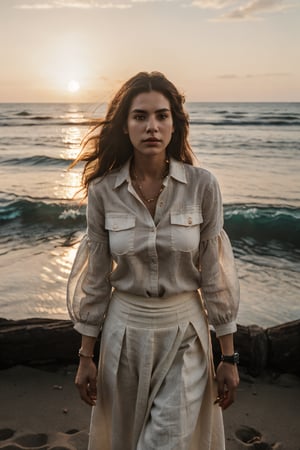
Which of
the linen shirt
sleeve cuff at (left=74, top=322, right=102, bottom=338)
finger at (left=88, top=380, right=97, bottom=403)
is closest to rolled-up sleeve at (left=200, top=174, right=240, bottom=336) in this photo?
the linen shirt

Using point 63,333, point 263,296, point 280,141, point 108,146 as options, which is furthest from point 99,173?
point 280,141

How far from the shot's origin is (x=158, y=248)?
2.47 metres

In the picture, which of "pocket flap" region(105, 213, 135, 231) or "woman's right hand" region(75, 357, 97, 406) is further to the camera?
"woman's right hand" region(75, 357, 97, 406)

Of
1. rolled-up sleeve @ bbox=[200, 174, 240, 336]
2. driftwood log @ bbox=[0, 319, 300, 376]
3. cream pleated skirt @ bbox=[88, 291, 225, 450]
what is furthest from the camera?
driftwood log @ bbox=[0, 319, 300, 376]

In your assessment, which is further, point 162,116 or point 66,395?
point 66,395

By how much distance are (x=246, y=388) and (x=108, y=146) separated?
2.42 meters

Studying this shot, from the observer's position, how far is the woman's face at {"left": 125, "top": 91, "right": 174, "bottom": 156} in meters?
2.54

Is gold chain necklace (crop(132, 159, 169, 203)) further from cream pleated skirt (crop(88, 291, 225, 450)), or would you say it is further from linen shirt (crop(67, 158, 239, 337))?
cream pleated skirt (crop(88, 291, 225, 450))

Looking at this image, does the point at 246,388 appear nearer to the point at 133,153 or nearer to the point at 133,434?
the point at 133,434

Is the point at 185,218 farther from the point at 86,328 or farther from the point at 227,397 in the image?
the point at 227,397

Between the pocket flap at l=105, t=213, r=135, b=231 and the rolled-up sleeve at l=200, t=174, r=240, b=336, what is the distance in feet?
1.09

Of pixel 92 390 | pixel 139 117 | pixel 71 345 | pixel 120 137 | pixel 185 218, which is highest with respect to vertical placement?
pixel 139 117

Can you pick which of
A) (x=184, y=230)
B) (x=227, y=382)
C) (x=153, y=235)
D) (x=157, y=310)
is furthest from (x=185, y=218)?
(x=227, y=382)

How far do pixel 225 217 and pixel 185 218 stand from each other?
10916mm
